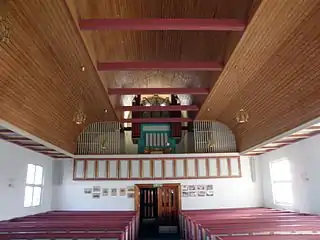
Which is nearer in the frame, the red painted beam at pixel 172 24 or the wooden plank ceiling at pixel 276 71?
the wooden plank ceiling at pixel 276 71

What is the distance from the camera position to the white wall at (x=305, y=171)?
839 centimetres

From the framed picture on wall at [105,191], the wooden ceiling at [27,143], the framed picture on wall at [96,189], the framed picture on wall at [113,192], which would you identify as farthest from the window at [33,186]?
the framed picture on wall at [113,192]

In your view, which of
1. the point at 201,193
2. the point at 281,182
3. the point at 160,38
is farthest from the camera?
the point at 201,193

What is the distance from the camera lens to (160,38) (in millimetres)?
7262

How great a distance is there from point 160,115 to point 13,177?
6.91m

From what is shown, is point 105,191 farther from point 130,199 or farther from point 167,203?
point 167,203

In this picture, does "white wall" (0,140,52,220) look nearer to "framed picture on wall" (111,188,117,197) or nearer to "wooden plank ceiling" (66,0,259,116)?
"framed picture on wall" (111,188,117,197)

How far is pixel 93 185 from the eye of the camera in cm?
1216

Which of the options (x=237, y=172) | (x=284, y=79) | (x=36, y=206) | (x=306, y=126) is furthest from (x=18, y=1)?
(x=237, y=172)

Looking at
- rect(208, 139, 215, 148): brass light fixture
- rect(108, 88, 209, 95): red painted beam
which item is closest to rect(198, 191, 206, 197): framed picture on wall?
rect(208, 139, 215, 148): brass light fixture

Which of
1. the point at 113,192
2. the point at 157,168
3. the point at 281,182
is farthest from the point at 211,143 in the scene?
the point at 113,192

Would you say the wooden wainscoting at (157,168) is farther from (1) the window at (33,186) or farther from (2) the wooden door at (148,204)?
(2) the wooden door at (148,204)

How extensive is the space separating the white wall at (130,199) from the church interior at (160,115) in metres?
0.04

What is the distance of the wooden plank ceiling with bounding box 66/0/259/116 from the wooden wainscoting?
3.56m
